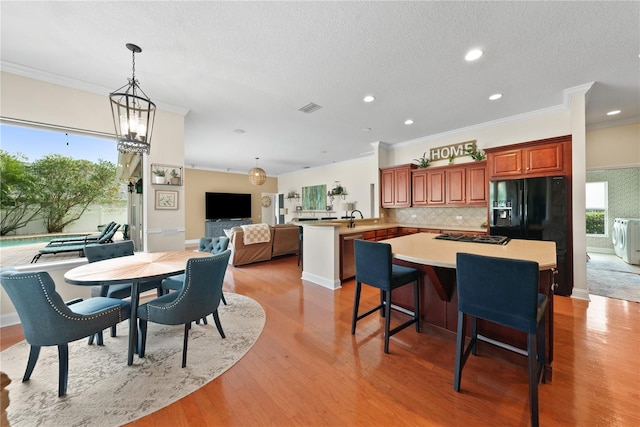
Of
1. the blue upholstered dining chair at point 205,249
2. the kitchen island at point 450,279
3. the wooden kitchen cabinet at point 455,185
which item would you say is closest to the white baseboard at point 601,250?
the wooden kitchen cabinet at point 455,185

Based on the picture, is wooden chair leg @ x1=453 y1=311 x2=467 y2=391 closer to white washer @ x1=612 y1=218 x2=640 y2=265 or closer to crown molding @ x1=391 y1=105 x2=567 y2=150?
crown molding @ x1=391 y1=105 x2=567 y2=150

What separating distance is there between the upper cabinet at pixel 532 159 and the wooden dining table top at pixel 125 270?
4962 millimetres

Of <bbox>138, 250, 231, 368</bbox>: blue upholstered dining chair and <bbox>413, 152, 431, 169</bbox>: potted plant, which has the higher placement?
<bbox>413, 152, 431, 169</bbox>: potted plant

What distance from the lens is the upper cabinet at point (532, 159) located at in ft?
11.5

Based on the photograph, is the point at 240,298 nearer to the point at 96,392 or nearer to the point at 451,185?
the point at 96,392

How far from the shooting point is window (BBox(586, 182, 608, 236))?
20.5 ft

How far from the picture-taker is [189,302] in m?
2.01

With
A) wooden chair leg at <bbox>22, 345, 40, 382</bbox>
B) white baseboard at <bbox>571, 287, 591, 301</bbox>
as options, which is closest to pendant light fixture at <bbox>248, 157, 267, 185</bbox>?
wooden chair leg at <bbox>22, 345, 40, 382</bbox>

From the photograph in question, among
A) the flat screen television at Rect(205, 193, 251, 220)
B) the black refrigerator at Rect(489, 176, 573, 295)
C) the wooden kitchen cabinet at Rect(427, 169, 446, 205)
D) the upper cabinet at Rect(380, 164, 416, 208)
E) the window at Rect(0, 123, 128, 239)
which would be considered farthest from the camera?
the flat screen television at Rect(205, 193, 251, 220)

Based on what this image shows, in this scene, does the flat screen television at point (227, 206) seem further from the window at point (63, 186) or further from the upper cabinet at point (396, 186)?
the upper cabinet at point (396, 186)

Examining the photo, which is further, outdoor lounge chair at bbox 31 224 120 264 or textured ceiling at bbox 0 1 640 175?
outdoor lounge chair at bbox 31 224 120 264

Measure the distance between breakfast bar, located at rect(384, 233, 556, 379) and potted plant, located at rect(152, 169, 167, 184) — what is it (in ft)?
11.4

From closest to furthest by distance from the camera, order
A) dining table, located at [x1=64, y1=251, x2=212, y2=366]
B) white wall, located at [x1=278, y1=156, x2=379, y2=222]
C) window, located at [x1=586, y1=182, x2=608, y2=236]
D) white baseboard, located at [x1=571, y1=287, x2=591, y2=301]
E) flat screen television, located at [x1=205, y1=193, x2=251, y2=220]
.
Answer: dining table, located at [x1=64, y1=251, x2=212, y2=366] → white baseboard, located at [x1=571, y1=287, x2=591, y2=301] → window, located at [x1=586, y1=182, x2=608, y2=236] → white wall, located at [x1=278, y1=156, x2=379, y2=222] → flat screen television, located at [x1=205, y1=193, x2=251, y2=220]

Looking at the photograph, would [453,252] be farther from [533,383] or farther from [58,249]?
[58,249]
